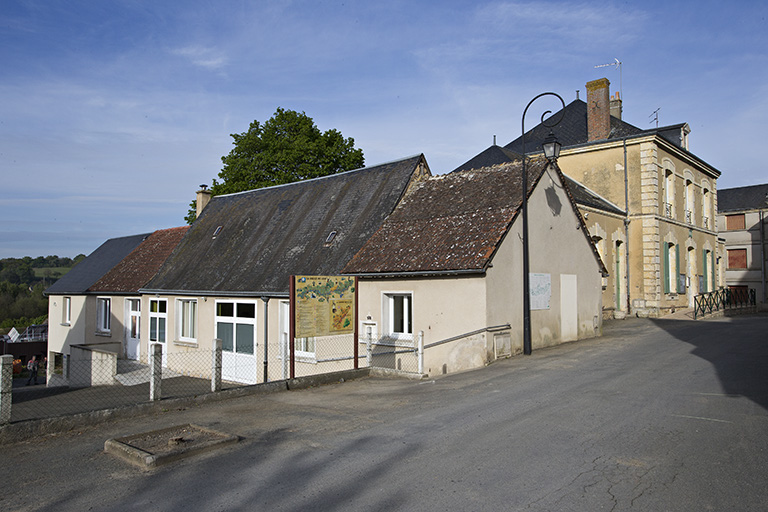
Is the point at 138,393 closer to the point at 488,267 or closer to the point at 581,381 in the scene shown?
the point at 488,267

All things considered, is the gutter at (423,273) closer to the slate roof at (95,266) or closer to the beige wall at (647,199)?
the beige wall at (647,199)

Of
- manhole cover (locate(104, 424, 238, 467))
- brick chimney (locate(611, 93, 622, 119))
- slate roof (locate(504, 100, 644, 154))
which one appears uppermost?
brick chimney (locate(611, 93, 622, 119))

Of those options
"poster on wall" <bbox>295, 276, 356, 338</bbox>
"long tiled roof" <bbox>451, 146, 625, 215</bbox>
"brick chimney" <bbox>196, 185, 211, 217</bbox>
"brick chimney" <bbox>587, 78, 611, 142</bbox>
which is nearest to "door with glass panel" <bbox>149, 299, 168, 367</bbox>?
"brick chimney" <bbox>196, 185, 211, 217</bbox>

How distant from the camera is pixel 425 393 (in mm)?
9242

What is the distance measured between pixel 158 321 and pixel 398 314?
1132 centimetres

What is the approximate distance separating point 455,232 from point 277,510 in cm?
1019

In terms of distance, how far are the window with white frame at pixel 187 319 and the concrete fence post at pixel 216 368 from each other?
1085 centimetres

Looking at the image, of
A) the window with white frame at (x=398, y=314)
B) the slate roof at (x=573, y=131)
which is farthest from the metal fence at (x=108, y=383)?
the slate roof at (x=573, y=131)

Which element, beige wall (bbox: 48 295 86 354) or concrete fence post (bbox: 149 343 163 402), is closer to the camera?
concrete fence post (bbox: 149 343 163 402)

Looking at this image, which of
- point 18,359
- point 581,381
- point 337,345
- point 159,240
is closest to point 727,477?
point 581,381

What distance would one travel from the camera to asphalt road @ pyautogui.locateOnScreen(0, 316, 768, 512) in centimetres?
459

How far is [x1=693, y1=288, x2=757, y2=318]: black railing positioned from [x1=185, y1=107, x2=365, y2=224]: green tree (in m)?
19.3

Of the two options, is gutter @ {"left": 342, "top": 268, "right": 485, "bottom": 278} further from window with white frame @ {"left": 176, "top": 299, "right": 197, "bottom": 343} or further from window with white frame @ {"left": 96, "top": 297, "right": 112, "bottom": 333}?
window with white frame @ {"left": 96, "top": 297, "right": 112, "bottom": 333}

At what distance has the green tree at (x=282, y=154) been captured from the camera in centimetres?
3005
